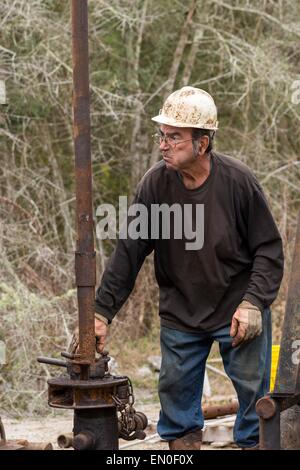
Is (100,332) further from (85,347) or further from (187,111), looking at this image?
(187,111)

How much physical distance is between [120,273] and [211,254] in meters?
0.48

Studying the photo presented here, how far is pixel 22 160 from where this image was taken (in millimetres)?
10055

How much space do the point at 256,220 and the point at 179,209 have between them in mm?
396

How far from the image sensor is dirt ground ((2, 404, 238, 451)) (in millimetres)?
6855

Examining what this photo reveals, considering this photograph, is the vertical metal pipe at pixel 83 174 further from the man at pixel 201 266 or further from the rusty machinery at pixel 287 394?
the rusty machinery at pixel 287 394

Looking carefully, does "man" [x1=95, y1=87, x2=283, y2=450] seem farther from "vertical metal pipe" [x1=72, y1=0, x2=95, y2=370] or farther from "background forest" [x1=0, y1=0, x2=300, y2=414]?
"background forest" [x1=0, y1=0, x2=300, y2=414]

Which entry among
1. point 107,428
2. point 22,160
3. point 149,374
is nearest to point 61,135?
point 22,160

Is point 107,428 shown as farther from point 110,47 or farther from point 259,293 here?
point 110,47

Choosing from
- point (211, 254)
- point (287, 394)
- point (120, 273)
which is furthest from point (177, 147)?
point (287, 394)

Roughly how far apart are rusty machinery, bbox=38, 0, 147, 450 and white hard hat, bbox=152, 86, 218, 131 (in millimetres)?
618

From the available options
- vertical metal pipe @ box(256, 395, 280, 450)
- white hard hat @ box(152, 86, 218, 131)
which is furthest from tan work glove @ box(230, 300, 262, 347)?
white hard hat @ box(152, 86, 218, 131)

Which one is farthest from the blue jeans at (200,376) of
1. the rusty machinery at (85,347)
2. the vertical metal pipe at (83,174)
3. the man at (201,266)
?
the vertical metal pipe at (83,174)

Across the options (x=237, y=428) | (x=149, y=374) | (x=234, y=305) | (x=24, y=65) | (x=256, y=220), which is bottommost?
(x=149, y=374)
